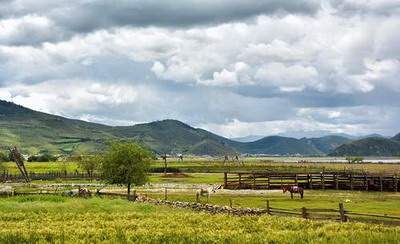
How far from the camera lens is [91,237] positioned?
34.5 meters

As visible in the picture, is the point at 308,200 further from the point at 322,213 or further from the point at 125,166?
the point at 125,166

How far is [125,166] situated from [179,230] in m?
44.3

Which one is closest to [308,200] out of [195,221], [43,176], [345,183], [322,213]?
[322,213]

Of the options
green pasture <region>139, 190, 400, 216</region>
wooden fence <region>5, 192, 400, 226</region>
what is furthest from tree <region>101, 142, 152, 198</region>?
wooden fence <region>5, 192, 400, 226</region>

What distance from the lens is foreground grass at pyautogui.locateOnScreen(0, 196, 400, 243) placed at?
3347 centimetres

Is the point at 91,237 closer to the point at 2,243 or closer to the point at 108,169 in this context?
the point at 2,243

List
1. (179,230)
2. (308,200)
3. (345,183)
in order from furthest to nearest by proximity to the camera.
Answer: (345,183), (308,200), (179,230)

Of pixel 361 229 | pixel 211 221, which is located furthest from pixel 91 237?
pixel 361 229

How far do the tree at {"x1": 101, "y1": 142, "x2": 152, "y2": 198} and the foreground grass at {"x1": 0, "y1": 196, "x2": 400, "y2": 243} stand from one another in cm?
3117

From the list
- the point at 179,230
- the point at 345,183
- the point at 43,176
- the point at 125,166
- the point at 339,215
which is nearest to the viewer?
the point at 179,230

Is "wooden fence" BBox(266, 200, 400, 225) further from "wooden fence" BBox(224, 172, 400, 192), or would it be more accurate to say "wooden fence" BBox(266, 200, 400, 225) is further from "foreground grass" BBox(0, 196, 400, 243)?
"wooden fence" BBox(224, 172, 400, 192)

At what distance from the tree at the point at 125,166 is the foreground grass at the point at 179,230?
1227 inches

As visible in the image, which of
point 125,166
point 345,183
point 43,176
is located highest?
point 125,166

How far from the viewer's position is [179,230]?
1451 inches
